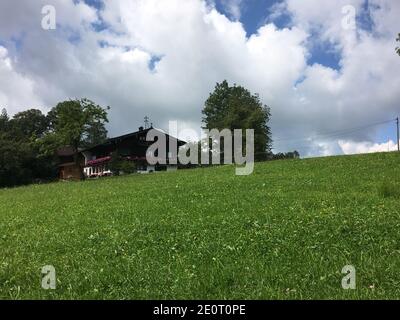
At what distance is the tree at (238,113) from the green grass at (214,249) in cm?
8577

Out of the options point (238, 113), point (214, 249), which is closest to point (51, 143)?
point (238, 113)

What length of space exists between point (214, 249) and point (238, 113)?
98.9m

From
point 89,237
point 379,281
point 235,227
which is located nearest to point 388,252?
point 379,281

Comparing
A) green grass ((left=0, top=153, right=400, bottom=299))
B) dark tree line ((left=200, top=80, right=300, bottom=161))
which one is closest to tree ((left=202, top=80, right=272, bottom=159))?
dark tree line ((left=200, top=80, right=300, bottom=161))

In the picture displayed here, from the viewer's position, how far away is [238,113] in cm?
10950

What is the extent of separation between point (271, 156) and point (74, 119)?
5459cm

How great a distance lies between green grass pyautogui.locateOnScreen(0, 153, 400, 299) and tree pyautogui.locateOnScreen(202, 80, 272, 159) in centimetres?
8577

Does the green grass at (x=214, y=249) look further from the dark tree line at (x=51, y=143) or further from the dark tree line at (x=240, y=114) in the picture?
the dark tree line at (x=240, y=114)

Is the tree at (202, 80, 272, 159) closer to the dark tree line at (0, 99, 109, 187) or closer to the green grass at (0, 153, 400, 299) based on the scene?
the dark tree line at (0, 99, 109, 187)

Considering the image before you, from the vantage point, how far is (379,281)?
9.23 meters

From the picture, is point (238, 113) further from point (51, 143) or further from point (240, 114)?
point (51, 143)

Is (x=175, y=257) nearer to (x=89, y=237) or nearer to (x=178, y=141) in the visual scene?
(x=89, y=237)

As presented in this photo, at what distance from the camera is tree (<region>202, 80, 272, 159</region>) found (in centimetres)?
10588

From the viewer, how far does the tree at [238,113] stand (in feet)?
347
